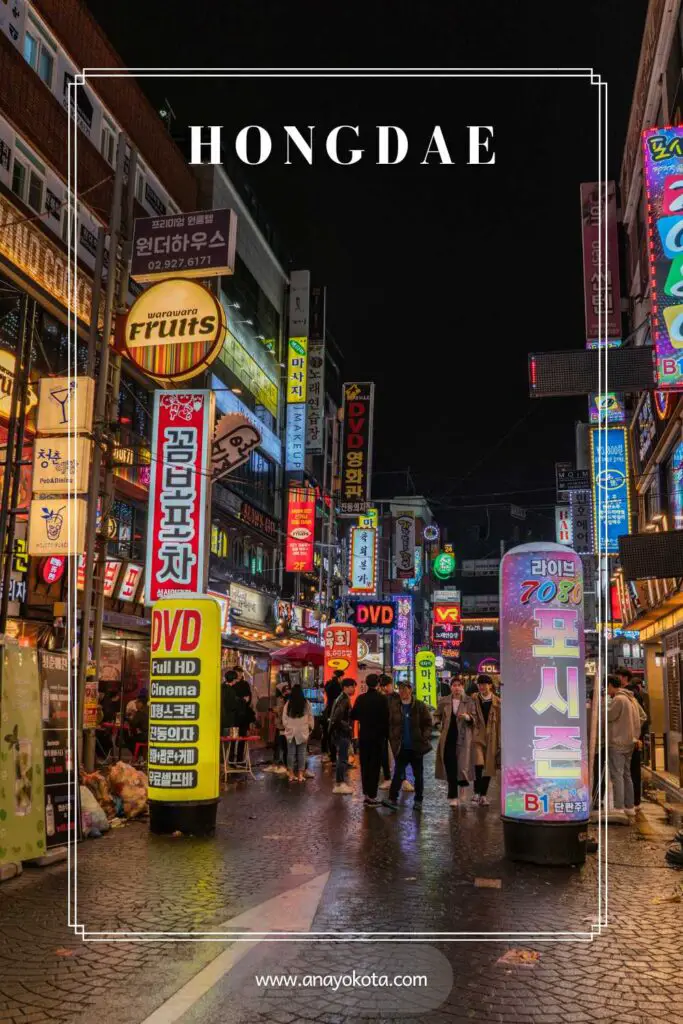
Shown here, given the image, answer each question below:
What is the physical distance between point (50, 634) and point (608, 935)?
14.7 meters

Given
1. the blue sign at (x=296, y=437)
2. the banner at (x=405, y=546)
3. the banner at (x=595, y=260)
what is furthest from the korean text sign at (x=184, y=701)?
the banner at (x=405, y=546)

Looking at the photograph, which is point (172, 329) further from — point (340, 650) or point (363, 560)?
point (363, 560)

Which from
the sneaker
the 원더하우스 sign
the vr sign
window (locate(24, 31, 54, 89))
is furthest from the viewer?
the vr sign

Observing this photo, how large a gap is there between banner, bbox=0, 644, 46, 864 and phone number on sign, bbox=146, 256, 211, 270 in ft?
29.3

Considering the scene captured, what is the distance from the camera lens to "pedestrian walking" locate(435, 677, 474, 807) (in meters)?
13.5

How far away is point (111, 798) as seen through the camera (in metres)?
11.5

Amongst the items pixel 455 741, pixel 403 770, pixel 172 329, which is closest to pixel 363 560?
pixel 172 329

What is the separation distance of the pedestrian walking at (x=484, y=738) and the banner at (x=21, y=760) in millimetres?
6896

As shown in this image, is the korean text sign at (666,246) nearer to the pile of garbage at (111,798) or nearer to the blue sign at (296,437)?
the pile of garbage at (111,798)

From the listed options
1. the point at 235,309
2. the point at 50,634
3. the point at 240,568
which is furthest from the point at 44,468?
the point at 235,309

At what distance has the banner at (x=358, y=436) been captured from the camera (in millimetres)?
38969

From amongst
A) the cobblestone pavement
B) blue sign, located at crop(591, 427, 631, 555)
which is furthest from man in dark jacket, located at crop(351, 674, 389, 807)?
blue sign, located at crop(591, 427, 631, 555)

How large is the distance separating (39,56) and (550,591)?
18.4m

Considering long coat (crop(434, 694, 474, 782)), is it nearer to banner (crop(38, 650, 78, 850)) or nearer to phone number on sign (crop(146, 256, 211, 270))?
banner (crop(38, 650, 78, 850))
